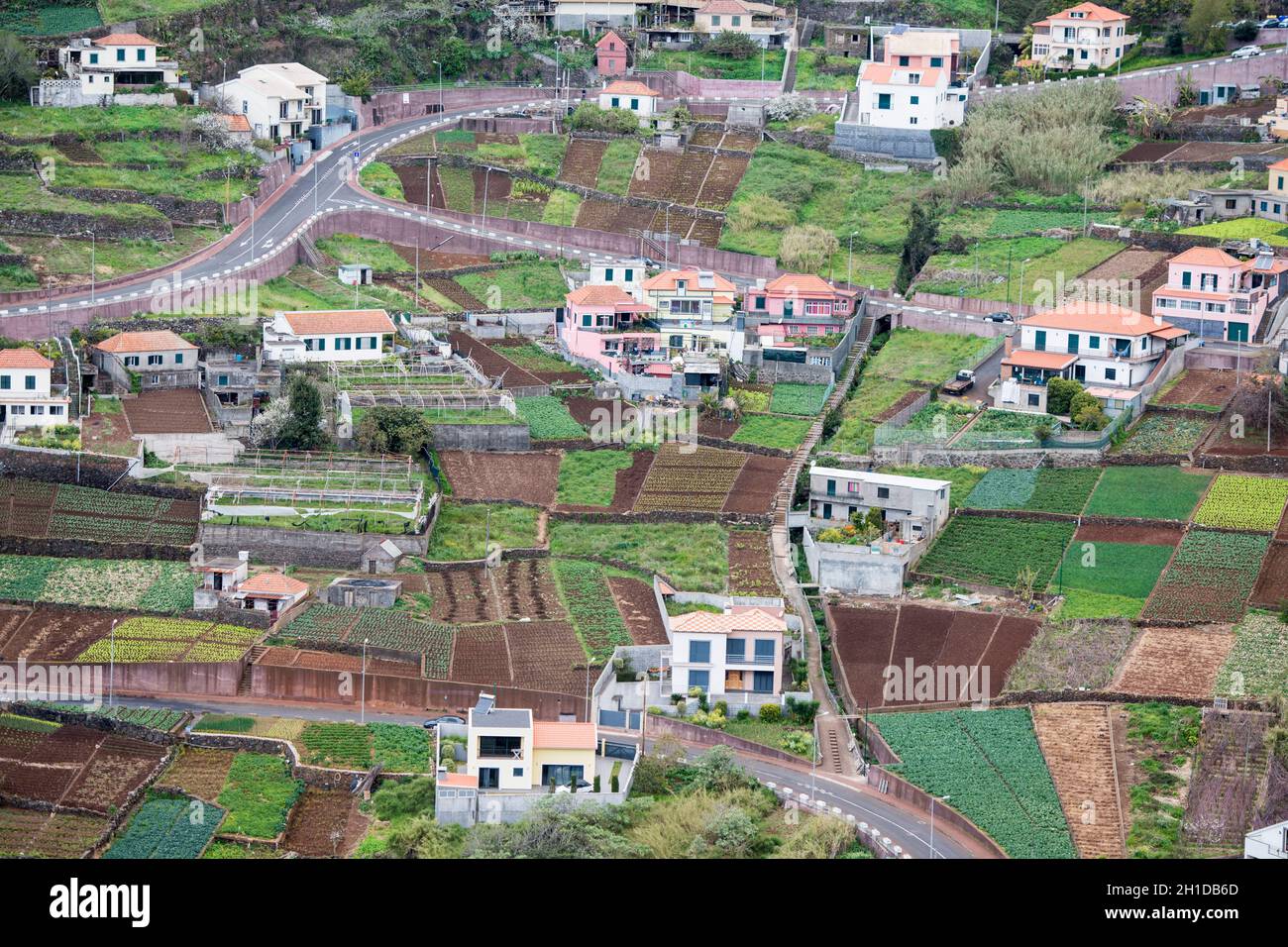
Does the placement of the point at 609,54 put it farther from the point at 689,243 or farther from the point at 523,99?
the point at 689,243

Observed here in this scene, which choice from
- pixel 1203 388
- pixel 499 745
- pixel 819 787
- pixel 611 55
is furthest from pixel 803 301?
pixel 499 745

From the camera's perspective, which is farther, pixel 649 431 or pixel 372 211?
pixel 372 211

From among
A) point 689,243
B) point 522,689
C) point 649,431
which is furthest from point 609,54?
point 522,689

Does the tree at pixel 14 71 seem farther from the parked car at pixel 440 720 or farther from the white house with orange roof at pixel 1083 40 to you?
the parked car at pixel 440 720

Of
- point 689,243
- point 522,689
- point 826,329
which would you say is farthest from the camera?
point 689,243

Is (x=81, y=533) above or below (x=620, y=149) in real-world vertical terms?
below
